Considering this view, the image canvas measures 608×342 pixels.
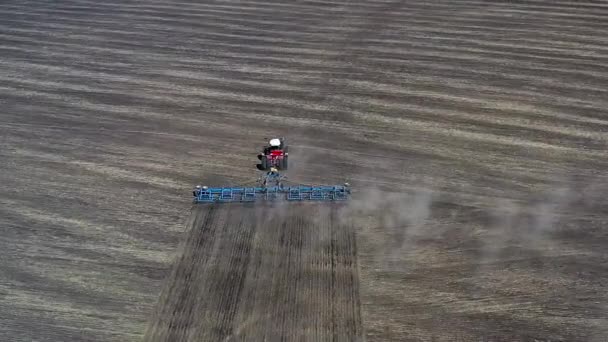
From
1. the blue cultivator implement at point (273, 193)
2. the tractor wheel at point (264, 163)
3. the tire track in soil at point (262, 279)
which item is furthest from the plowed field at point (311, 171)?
the blue cultivator implement at point (273, 193)

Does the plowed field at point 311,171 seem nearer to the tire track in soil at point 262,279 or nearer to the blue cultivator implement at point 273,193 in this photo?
the tire track in soil at point 262,279

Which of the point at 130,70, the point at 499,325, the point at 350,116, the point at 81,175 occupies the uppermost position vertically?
the point at 130,70

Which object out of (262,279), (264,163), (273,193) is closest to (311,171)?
(264,163)

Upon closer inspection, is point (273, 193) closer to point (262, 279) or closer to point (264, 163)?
point (264, 163)

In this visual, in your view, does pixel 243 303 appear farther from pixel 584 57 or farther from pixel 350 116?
pixel 584 57

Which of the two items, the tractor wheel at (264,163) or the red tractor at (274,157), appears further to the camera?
the tractor wheel at (264,163)

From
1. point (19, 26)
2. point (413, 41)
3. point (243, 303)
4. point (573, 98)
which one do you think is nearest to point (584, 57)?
point (573, 98)
